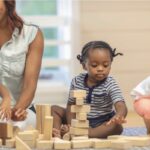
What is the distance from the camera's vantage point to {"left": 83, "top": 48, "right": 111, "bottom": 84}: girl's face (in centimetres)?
150

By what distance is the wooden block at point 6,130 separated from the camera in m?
1.27

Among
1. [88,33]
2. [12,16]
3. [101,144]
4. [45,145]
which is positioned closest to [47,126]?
[45,145]

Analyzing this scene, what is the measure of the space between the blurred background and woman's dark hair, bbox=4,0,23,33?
31.2 inches

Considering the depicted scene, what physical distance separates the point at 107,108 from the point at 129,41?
94 cm

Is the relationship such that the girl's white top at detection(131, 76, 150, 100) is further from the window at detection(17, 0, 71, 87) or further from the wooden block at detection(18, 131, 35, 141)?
the window at detection(17, 0, 71, 87)

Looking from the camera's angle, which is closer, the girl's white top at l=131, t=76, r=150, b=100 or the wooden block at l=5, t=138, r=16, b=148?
the wooden block at l=5, t=138, r=16, b=148

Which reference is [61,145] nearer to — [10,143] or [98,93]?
[10,143]

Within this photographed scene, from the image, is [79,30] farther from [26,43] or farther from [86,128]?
[86,128]

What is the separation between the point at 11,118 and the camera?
1404 millimetres

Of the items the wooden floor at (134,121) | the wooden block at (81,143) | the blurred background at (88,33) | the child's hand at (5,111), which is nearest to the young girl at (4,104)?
the child's hand at (5,111)

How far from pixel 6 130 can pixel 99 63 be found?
394 millimetres

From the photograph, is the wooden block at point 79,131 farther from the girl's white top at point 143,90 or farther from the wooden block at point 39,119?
the girl's white top at point 143,90

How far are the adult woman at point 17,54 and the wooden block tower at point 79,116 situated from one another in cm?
23

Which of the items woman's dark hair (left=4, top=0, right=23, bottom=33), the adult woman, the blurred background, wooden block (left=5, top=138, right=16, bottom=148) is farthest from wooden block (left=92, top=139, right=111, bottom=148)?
the blurred background
